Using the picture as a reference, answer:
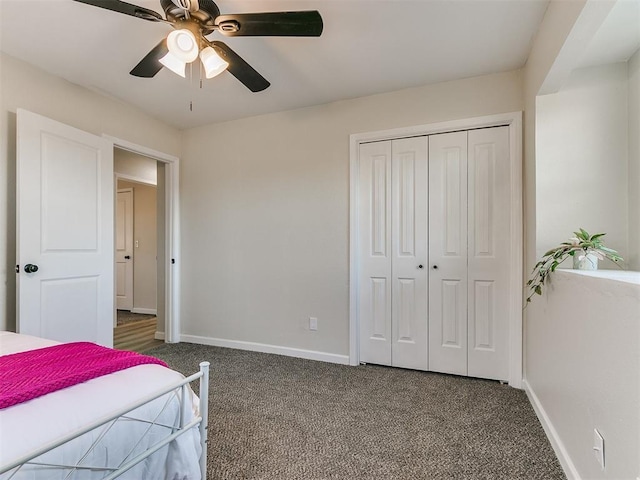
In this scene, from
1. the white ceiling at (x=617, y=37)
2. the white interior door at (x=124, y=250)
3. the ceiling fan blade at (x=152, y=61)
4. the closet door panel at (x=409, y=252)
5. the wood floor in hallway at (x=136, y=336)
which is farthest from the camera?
the white interior door at (x=124, y=250)

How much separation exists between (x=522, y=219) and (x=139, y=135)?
3.41 metres

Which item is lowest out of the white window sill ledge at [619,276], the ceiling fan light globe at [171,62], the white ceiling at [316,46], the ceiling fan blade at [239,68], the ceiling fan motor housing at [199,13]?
the white window sill ledge at [619,276]

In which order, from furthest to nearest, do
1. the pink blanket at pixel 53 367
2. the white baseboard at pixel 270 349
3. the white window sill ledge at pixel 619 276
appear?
the white baseboard at pixel 270 349
the white window sill ledge at pixel 619 276
the pink blanket at pixel 53 367

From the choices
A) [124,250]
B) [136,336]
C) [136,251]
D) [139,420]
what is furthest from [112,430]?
[124,250]

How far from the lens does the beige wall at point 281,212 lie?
110 inches

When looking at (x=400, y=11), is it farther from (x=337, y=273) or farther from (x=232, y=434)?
(x=232, y=434)

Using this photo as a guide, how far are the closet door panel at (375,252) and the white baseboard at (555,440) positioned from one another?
107 cm

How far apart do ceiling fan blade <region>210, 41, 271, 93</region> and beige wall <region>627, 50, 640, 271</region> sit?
205 cm

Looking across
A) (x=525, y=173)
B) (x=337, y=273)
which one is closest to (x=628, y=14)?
(x=525, y=173)

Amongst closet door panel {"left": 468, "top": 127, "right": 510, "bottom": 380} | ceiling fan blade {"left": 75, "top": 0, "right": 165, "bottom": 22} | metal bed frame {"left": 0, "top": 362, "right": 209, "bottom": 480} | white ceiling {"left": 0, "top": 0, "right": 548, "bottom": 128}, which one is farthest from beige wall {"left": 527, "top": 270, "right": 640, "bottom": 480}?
ceiling fan blade {"left": 75, "top": 0, "right": 165, "bottom": 22}

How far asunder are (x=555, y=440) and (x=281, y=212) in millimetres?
2515

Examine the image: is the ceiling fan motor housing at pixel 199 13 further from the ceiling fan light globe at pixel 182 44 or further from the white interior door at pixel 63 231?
the white interior door at pixel 63 231

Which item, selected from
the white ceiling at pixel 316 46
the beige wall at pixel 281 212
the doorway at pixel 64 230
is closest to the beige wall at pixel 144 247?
the beige wall at pixel 281 212

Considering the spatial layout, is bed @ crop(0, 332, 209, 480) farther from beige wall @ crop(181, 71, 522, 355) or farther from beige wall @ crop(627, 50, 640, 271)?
beige wall @ crop(627, 50, 640, 271)
